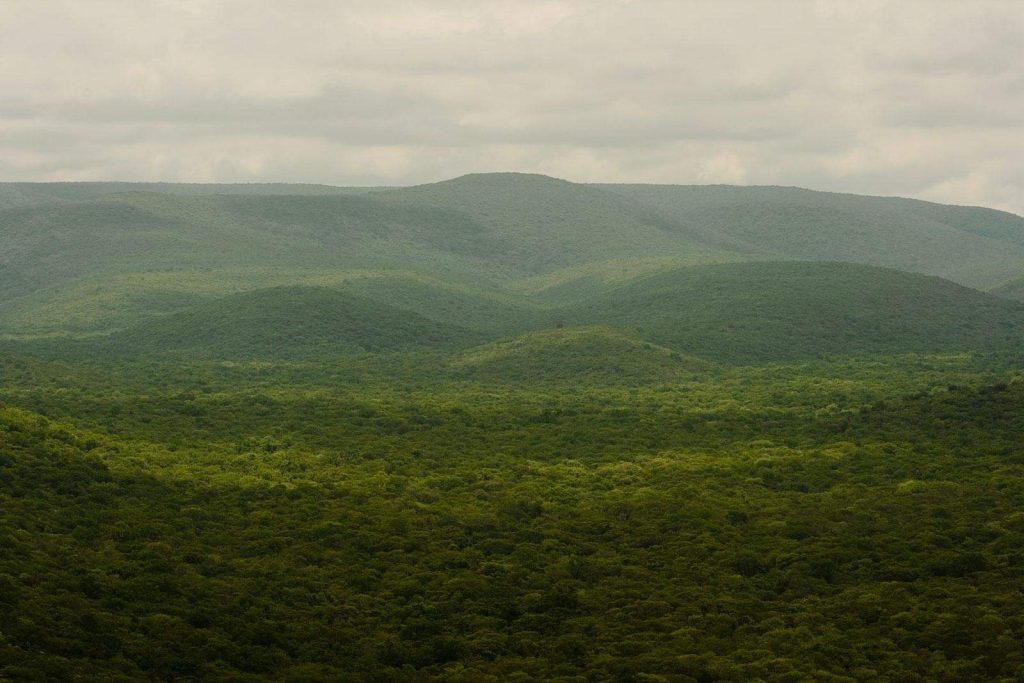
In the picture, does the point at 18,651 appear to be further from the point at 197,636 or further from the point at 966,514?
the point at 966,514

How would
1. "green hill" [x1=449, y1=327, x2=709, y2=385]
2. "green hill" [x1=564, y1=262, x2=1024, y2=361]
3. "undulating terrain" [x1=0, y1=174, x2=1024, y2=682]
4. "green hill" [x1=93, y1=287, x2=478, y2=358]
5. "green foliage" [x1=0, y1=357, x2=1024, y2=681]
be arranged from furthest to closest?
"green hill" [x1=564, y1=262, x2=1024, y2=361] → "green hill" [x1=93, y1=287, x2=478, y2=358] → "green hill" [x1=449, y1=327, x2=709, y2=385] → "undulating terrain" [x1=0, y1=174, x2=1024, y2=682] → "green foliage" [x1=0, y1=357, x2=1024, y2=681]

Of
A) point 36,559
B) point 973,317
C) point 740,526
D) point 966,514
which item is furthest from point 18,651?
point 973,317

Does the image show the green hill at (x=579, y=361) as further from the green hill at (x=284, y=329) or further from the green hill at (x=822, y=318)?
the green hill at (x=284, y=329)

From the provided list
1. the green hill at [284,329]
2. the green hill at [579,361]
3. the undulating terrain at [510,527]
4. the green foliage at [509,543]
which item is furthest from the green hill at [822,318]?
the green foliage at [509,543]

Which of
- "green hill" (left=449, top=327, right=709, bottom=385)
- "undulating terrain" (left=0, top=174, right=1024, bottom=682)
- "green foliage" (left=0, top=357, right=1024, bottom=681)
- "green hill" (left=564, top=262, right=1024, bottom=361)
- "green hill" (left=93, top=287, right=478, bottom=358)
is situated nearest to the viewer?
"green foliage" (left=0, top=357, right=1024, bottom=681)

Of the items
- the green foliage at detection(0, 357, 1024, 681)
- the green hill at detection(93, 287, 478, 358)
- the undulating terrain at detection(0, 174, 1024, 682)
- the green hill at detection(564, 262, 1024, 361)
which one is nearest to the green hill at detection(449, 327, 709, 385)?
the undulating terrain at detection(0, 174, 1024, 682)

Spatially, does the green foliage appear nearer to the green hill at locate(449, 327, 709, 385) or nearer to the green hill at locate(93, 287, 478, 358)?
the green hill at locate(449, 327, 709, 385)

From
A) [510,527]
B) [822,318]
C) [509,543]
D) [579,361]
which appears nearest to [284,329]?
[579,361]
